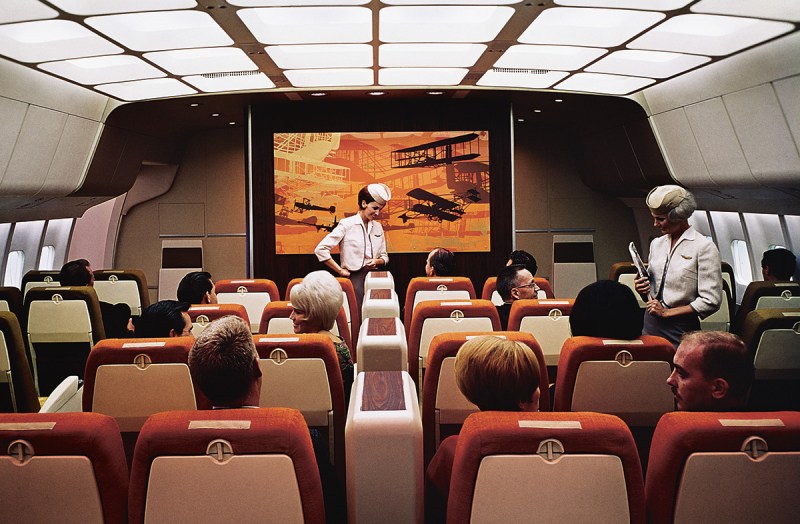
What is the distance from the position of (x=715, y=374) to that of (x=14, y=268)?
12.1 meters

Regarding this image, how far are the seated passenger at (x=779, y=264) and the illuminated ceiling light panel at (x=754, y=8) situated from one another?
338 centimetres

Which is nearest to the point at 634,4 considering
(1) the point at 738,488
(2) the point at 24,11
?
(1) the point at 738,488

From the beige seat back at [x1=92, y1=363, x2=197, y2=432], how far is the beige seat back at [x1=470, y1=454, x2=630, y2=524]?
5.56 feet

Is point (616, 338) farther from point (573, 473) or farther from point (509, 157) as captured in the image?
point (509, 157)

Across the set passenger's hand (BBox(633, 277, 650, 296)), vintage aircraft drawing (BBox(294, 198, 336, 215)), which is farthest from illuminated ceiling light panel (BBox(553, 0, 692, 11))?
vintage aircraft drawing (BBox(294, 198, 336, 215))

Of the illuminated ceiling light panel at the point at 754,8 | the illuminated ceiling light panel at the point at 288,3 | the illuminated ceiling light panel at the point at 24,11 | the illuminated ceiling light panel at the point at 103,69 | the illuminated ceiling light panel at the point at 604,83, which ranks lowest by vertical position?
the illuminated ceiling light panel at the point at 754,8

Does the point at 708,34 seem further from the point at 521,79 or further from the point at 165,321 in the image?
the point at 165,321

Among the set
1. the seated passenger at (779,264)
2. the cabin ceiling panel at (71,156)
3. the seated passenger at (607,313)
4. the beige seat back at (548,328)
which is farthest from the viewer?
the cabin ceiling panel at (71,156)

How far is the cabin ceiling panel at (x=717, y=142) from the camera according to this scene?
7.17 m

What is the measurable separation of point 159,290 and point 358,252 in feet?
26.3

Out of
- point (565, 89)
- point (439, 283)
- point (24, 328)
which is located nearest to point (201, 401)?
point (439, 283)

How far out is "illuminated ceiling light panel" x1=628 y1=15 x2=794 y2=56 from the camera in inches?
206

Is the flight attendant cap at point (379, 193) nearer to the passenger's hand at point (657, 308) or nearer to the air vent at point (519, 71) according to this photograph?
the air vent at point (519, 71)

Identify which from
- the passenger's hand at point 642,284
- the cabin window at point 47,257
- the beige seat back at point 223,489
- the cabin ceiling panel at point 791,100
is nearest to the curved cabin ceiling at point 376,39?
the cabin ceiling panel at point 791,100
